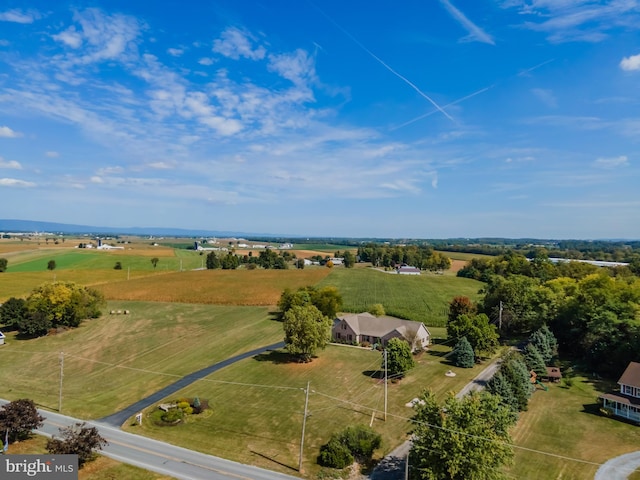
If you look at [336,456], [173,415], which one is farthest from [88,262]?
[336,456]

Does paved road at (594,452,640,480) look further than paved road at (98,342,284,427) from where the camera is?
No

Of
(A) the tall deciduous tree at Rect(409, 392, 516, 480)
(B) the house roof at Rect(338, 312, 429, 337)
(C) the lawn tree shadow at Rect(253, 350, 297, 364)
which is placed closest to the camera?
(A) the tall deciduous tree at Rect(409, 392, 516, 480)

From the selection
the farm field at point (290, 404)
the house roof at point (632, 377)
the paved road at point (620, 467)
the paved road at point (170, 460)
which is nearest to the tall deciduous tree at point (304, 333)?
the farm field at point (290, 404)

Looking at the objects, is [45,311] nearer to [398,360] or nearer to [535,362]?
[398,360]

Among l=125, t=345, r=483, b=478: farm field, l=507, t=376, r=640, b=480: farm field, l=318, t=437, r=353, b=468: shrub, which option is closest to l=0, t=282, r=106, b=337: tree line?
l=125, t=345, r=483, b=478: farm field

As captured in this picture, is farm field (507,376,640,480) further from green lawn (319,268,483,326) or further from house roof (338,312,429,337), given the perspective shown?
green lawn (319,268,483,326)

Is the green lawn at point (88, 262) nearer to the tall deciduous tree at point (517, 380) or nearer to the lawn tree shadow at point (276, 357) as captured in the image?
the lawn tree shadow at point (276, 357)
